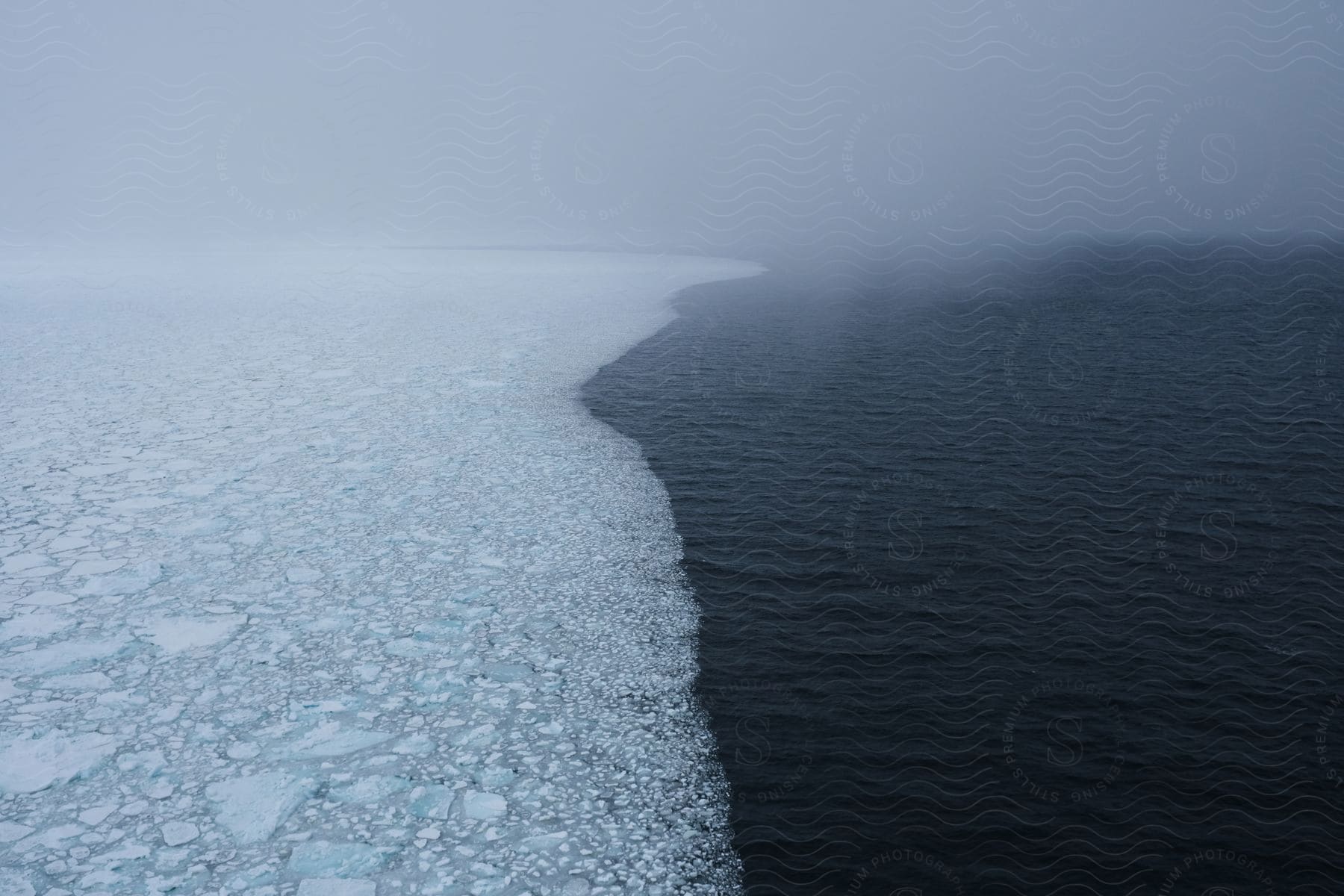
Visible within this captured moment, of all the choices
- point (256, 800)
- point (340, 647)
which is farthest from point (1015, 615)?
point (256, 800)

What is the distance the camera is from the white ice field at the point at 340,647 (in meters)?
5.38

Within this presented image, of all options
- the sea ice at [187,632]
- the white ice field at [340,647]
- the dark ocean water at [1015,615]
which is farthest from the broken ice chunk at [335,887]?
the sea ice at [187,632]

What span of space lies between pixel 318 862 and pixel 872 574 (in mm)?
5995

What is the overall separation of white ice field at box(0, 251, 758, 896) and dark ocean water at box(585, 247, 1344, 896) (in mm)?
722

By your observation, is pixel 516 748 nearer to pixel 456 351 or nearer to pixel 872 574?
pixel 872 574

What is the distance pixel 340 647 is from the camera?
750cm

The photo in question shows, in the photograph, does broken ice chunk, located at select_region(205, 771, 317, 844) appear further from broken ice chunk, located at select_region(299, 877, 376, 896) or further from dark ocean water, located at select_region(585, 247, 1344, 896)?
dark ocean water, located at select_region(585, 247, 1344, 896)

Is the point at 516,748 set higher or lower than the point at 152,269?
lower

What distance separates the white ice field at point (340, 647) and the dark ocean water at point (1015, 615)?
2.37 feet

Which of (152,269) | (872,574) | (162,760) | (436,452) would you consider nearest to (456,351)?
(436,452)

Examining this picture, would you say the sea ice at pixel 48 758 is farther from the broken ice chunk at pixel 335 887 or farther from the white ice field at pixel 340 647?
the broken ice chunk at pixel 335 887

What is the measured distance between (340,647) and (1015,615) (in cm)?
629

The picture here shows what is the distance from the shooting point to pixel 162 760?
601cm

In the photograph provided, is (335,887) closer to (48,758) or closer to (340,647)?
(48,758)
